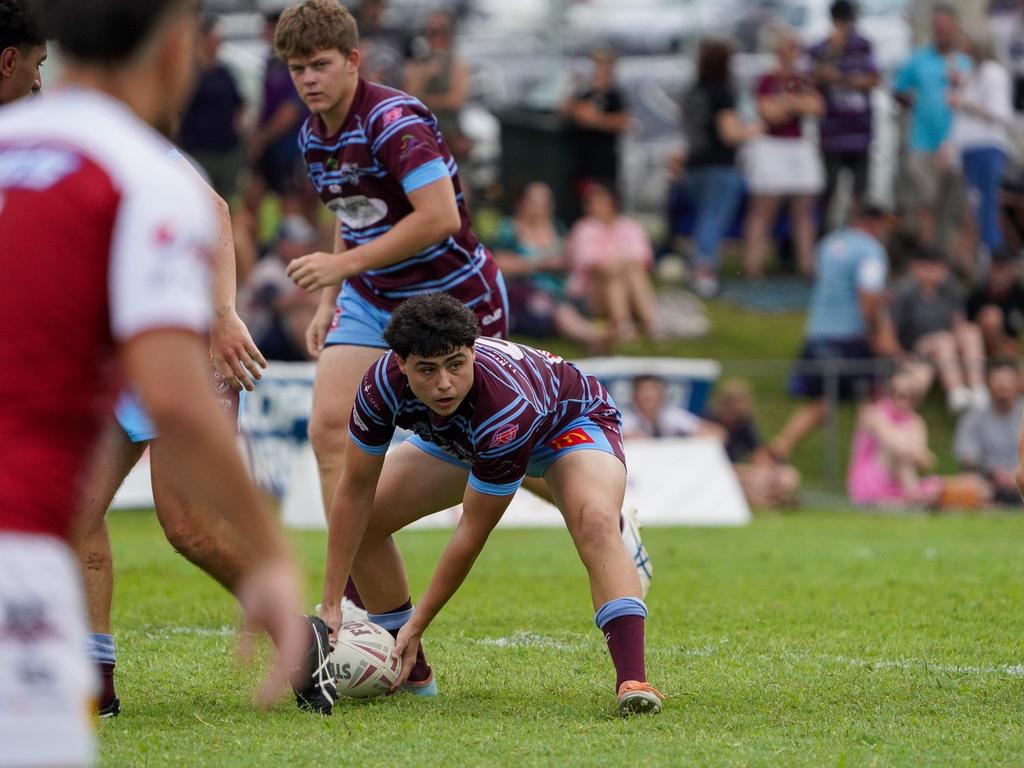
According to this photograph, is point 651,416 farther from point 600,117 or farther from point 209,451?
point 209,451

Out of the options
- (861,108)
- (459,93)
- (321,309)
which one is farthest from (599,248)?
(321,309)

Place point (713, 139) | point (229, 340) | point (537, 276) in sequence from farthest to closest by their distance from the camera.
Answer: point (713, 139) < point (537, 276) < point (229, 340)

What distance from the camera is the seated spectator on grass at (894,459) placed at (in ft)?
46.8

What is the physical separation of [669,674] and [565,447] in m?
1.03

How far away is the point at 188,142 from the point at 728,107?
585cm

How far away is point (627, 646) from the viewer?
5.20 metres

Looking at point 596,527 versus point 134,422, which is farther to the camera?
point 596,527

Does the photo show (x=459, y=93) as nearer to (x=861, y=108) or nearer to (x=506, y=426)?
(x=861, y=108)

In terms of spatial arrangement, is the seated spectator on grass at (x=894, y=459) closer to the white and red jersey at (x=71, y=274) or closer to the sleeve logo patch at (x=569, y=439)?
the sleeve logo patch at (x=569, y=439)

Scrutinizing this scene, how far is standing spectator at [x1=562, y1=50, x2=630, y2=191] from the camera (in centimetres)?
1770

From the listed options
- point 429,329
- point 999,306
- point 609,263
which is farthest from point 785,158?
point 429,329

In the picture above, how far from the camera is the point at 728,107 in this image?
56.6 ft

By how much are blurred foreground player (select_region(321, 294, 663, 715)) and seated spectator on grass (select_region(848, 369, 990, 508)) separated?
29.1 feet

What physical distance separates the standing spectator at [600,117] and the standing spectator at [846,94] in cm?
221
